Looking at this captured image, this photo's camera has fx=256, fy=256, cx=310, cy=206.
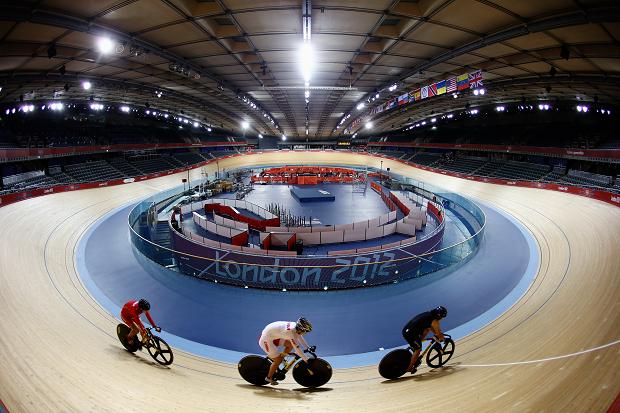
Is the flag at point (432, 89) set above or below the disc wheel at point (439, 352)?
above

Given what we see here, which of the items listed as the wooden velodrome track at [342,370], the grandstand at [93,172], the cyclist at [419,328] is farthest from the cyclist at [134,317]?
the grandstand at [93,172]

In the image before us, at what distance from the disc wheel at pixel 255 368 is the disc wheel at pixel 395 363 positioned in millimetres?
1806

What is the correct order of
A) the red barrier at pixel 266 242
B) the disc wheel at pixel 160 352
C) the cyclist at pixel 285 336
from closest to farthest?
the cyclist at pixel 285 336, the disc wheel at pixel 160 352, the red barrier at pixel 266 242

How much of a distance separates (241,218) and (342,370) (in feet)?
37.6

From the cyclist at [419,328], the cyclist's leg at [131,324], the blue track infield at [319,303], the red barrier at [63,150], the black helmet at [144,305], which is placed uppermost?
the red barrier at [63,150]

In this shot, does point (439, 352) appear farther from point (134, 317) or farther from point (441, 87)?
point (441, 87)

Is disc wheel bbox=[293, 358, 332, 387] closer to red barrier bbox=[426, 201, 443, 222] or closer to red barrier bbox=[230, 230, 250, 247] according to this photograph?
red barrier bbox=[230, 230, 250, 247]

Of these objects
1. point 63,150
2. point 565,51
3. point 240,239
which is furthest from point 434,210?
point 63,150

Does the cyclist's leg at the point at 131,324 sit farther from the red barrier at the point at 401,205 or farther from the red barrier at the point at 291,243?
the red barrier at the point at 401,205

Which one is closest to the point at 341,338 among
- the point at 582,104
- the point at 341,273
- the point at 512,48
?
the point at 341,273

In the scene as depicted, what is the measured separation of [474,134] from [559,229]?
2865 centimetres

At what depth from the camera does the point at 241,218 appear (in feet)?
49.7

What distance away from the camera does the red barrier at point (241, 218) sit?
45.9ft

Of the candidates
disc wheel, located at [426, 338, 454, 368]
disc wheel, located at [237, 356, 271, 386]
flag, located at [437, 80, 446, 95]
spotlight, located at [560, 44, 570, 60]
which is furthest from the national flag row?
disc wheel, located at [237, 356, 271, 386]
